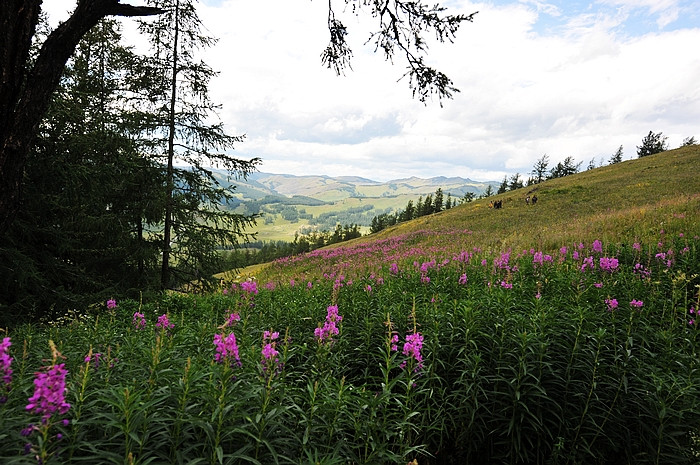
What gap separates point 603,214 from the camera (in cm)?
1753

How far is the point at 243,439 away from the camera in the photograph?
203cm

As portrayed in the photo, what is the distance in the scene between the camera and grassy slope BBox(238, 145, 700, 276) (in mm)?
10797

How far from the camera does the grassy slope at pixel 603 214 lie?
1080cm

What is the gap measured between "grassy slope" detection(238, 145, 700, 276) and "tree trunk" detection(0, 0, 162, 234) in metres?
10.9

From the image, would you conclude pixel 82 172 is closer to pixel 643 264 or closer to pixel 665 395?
pixel 665 395

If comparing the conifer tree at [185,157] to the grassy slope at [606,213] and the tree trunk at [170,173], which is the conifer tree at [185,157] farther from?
the grassy slope at [606,213]

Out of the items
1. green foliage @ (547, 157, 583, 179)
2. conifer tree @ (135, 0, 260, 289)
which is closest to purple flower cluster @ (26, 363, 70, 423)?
conifer tree @ (135, 0, 260, 289)

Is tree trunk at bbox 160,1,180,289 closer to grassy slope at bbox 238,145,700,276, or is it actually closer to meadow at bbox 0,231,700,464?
meadow at bbox 0,231,700,464

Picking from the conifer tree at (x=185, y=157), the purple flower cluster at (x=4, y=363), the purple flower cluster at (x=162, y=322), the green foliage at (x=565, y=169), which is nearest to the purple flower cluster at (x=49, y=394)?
the purple flower cluster at (x=4, y=363)

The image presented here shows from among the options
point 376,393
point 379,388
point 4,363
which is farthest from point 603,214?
point 4,363

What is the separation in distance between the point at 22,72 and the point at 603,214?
72.3ft

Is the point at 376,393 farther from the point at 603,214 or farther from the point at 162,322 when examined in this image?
the point at 603,214

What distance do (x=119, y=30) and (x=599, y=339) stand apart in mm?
17019

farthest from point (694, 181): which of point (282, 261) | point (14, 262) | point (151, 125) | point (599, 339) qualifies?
point (14, 262)
